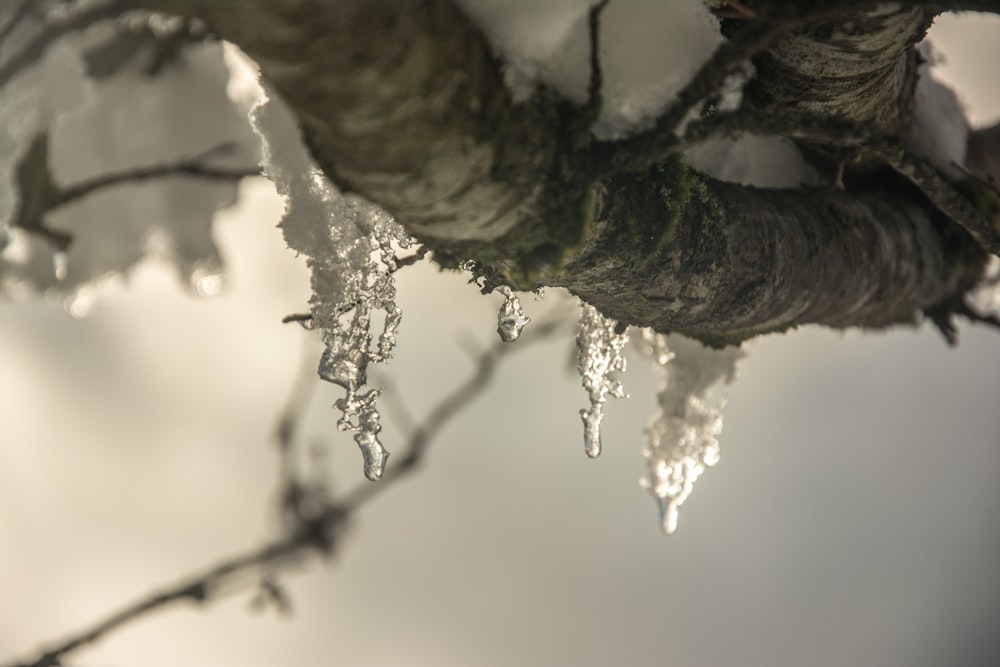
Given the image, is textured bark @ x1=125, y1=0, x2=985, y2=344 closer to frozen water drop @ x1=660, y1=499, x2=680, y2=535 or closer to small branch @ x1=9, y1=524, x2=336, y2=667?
frozen water drop @ x1=660, y1=499, x2=680, y2=535

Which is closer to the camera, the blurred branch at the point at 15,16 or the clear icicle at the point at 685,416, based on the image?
the blurred branch at the point at 15,16

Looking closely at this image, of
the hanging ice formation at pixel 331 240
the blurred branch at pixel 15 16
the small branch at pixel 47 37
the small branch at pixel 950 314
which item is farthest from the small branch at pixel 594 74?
the blurred branch at pixel 15 16

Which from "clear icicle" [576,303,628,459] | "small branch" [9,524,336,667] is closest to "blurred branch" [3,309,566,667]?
"small branch" [9,524,336,667]

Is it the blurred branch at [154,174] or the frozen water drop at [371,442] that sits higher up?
the blurred branch at [154,174]

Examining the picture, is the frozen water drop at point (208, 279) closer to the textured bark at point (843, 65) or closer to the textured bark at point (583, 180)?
the textured bark at point (583, 180)

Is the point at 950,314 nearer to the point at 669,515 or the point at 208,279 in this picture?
the point at 669,515

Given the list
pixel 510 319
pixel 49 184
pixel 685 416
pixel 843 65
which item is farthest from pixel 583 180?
pixel 49 184
